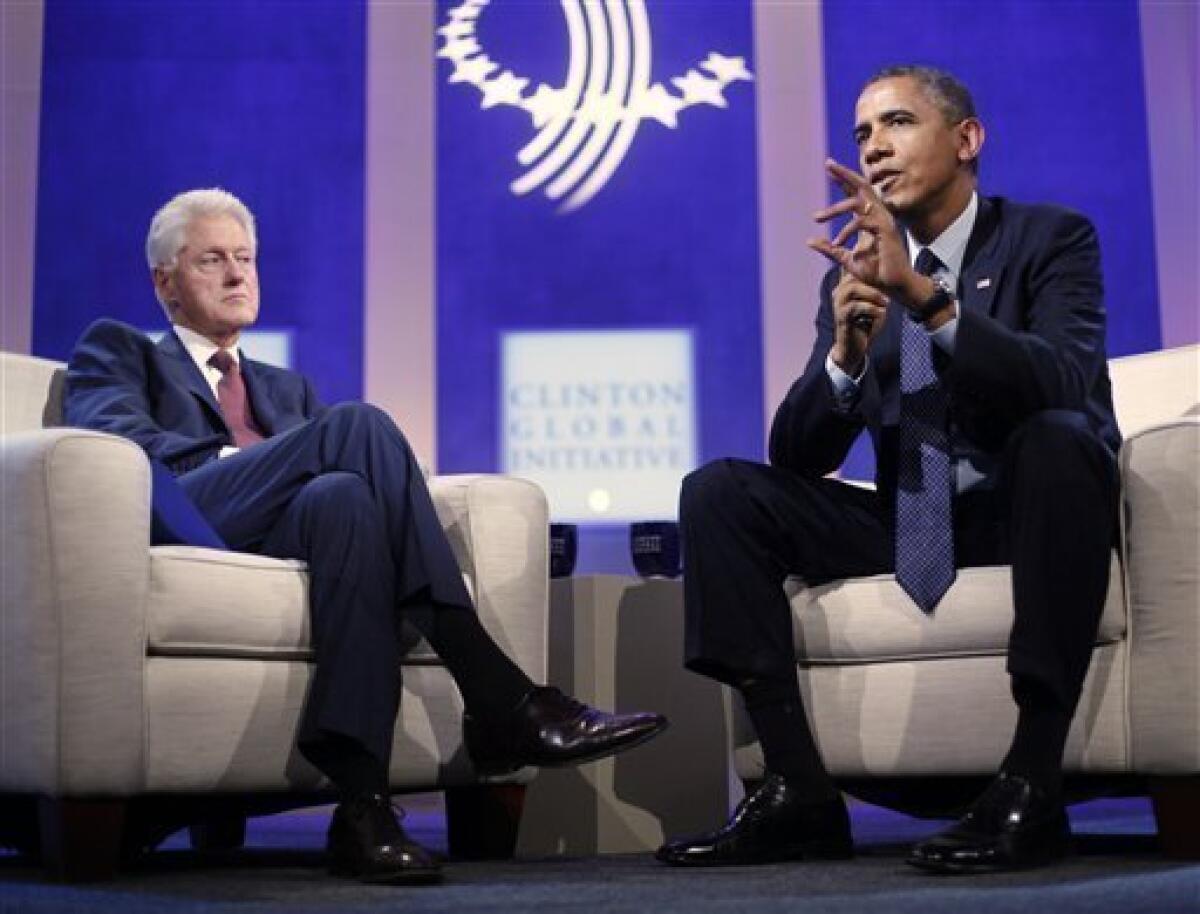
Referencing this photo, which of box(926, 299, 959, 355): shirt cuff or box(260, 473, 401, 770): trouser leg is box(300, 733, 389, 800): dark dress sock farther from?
box(926, 299, 959, 355): shirt cuff

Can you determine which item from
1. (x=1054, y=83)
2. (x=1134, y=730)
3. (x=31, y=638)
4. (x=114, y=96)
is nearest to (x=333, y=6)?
(x=114, y=96)

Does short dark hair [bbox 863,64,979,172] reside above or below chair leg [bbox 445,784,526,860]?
above

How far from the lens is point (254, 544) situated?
7.79 ft

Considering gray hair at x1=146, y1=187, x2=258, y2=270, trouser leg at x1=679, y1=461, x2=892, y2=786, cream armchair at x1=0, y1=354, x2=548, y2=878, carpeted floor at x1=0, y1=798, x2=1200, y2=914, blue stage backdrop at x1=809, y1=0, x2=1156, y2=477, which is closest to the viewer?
carpeted floor at x1=0, y1=798, x2=1200, y2=914

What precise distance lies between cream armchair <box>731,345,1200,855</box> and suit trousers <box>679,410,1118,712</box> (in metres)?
0.07

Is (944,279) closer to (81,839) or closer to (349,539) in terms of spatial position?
(349,539)

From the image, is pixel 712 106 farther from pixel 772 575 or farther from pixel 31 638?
pixel 31 638

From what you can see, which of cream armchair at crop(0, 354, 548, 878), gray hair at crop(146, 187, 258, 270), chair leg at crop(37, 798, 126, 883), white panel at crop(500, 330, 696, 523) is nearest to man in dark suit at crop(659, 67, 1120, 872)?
cream armchair at crop(0, 354, 548, 878)

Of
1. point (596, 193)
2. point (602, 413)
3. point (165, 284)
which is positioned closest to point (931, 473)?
point (165, 284)

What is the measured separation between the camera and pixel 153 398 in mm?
2771

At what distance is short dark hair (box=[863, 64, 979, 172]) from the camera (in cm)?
247

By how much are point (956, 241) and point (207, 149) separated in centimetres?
307

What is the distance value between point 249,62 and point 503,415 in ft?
4.28

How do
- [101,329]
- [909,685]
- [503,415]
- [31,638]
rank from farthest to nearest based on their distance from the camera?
1. [503,415]
2. [101,329]
3. [909,685]
4. [31,638]
